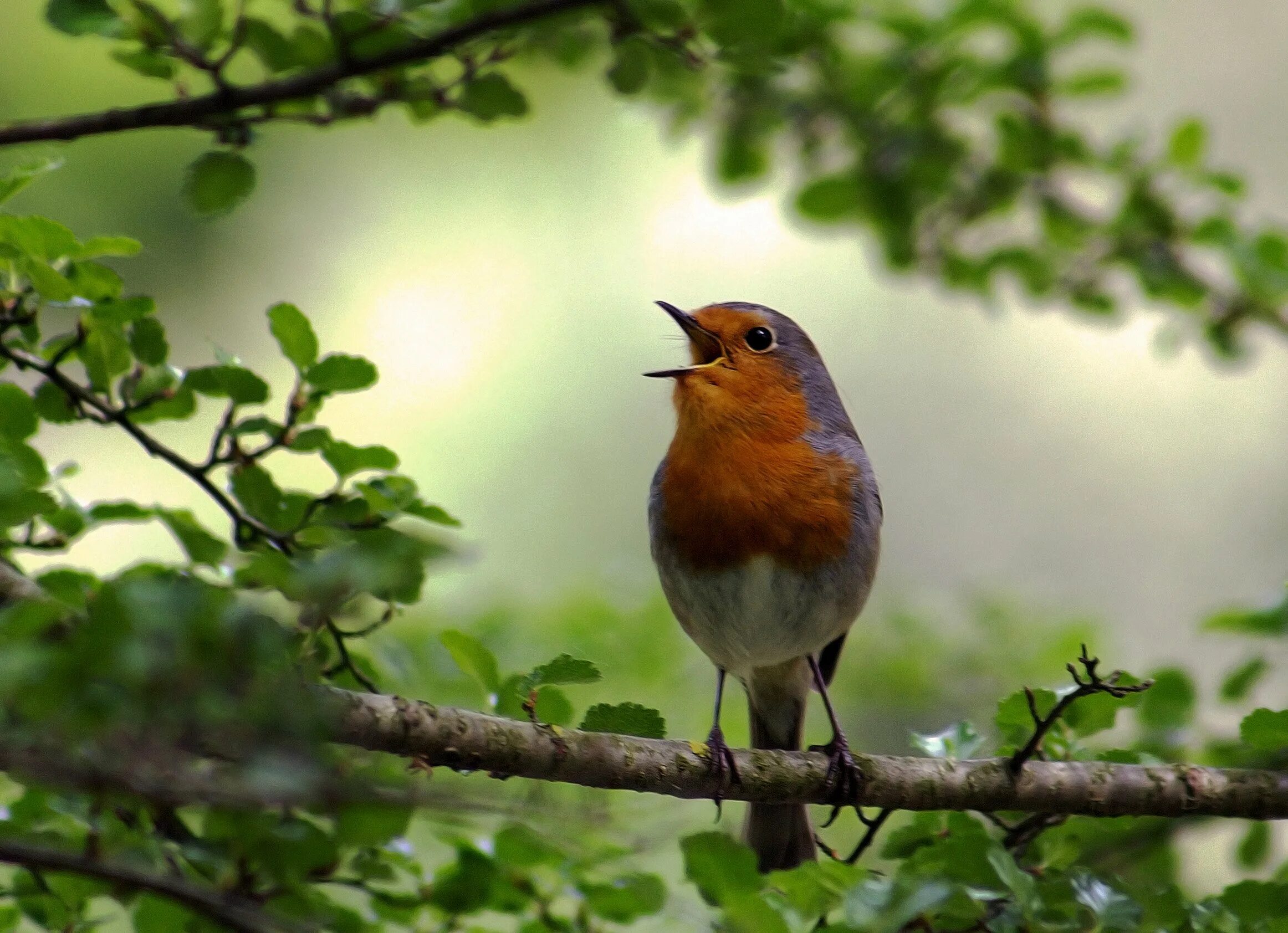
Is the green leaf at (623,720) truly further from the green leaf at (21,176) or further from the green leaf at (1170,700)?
the green leaf at (1170,700)

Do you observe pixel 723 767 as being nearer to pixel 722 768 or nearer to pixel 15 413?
pixel 722 768

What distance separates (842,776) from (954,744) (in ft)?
0.70

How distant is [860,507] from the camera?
10.3 ft

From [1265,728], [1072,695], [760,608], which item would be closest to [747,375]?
[760,608]

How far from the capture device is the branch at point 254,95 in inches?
73.2

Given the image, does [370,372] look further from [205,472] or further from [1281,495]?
[1281,495]

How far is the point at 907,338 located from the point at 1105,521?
65.5 inches

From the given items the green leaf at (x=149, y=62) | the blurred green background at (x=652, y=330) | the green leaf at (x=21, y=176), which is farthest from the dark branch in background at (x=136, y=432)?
the blurred green background at (x=652, y=330)

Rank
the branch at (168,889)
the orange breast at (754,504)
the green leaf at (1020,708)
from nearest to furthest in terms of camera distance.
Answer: the branch at (168,889), the green leaf at (1020,708), the orange breast at (754,504)

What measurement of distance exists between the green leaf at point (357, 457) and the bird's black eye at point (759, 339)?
1566 mm

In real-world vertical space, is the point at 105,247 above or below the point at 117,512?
above

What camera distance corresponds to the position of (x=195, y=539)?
6.35ft

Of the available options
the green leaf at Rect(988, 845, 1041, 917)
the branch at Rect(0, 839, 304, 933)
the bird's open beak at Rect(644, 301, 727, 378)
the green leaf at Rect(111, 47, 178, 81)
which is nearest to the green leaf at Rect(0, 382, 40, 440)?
the green leaf at Rect(111, 47, 178, 81)

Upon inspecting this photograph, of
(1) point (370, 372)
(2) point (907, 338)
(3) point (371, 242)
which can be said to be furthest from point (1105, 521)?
(1) point (370, 372)
